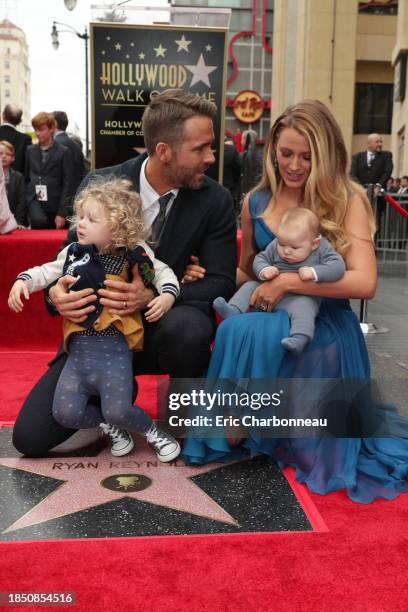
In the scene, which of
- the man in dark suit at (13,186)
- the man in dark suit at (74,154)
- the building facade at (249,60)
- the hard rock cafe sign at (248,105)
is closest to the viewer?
the man in dark suit at (13,186)

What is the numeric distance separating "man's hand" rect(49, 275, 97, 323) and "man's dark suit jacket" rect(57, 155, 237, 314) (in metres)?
0.37

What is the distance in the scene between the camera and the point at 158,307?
2.85m

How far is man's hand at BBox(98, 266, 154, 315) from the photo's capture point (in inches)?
110

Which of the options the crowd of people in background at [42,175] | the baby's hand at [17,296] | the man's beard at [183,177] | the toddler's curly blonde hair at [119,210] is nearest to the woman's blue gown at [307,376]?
the toddler's curly blonde hair at [119,210]

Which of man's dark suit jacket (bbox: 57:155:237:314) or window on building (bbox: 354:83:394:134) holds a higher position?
window on building (bbox: 354:83:394:134)

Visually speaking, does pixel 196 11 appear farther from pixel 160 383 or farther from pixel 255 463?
pixel 255 463

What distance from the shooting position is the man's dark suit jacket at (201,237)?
3174mm

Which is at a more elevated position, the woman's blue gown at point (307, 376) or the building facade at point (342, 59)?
the building facade at point (342, 59)

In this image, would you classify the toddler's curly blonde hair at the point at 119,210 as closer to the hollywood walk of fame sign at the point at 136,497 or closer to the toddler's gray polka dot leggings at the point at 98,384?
the toddler's gray polka dot leggings at the point at 98,384

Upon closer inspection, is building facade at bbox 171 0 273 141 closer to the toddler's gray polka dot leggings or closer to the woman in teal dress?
the woman in teal dress

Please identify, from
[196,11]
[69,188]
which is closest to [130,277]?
[196,11]

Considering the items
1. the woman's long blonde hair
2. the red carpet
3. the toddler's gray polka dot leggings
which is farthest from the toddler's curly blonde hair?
the red carpet

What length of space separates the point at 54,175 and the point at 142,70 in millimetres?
2004
